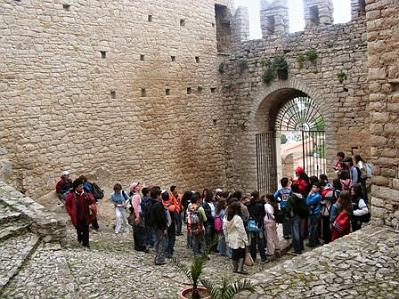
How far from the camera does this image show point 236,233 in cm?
822

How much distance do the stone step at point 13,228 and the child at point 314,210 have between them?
4.66 m

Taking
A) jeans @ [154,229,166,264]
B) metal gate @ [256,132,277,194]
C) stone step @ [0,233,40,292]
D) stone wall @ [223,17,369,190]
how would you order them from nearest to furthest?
stone step @ [0,233,40,292], jeans @ [154,229,166,264], stone wall @ [223,17,369,190], metal gate @ [256,132,277,194]

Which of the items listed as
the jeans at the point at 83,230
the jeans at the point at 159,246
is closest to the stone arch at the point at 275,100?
the jeans at the point at 159,246

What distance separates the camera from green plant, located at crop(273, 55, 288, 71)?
14.6 m

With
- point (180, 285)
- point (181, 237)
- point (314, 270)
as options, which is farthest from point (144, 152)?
point (314, 270)

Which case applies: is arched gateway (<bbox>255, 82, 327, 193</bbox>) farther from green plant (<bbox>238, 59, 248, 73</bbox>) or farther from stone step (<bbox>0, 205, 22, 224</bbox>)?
stone step (<bbox>0, 205, 22, 224</bbox>)

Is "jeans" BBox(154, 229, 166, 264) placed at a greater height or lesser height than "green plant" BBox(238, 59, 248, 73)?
lesser

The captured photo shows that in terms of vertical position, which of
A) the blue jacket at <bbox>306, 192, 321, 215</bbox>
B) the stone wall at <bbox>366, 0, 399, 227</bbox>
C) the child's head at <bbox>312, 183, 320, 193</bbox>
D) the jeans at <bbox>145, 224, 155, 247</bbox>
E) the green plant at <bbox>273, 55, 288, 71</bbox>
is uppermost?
the green plant at <bbox>273, 55, 288, 71</bbox>

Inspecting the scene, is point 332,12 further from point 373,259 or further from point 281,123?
point 373,259

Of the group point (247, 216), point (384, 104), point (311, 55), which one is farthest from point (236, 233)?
point (311, 55)

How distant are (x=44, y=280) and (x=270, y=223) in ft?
13.3

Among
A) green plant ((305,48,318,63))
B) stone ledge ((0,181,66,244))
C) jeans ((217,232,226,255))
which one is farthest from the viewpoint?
green plant ((305,48,318,63))

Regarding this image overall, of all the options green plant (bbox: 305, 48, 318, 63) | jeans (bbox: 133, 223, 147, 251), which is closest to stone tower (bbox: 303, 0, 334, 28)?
green plant (bbox: 305, 48, 318, 63)

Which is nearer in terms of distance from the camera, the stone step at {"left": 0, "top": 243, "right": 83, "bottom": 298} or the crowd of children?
the stone step at {"left": 0, "top": 243, "right": 83, "bottom": 298}
